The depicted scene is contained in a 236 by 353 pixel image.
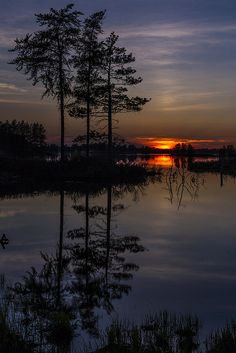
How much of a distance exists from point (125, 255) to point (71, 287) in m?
3.69

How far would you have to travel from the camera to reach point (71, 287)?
1020 cm

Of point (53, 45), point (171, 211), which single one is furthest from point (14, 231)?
point (53, 45)

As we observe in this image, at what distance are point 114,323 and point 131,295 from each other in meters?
1.86

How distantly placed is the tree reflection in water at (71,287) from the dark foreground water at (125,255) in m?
0.02

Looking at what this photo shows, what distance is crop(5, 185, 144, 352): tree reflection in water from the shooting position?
7.78m

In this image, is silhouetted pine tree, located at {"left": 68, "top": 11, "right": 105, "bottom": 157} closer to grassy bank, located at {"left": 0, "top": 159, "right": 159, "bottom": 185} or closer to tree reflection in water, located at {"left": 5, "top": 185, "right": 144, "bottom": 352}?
grassy bank, located at {"left": 0, "top": 159, "right": 159, "bottom": 185}

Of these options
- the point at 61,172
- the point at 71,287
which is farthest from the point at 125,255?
the point at 61,172

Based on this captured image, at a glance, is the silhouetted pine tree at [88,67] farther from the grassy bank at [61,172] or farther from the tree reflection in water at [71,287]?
the tree reflection in water at [71,287]

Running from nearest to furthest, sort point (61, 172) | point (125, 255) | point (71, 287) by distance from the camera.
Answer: point (71, 287) < point (125, 255) < point (61, 172)

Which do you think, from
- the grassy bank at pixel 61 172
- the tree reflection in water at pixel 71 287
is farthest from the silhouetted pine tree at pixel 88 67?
the tree reflection in water at pixel 71 287

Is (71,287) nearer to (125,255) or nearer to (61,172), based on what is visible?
(125,255)

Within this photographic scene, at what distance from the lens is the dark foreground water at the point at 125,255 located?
30.6 ft

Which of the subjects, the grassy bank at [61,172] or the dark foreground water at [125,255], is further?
the grassy bank at [61,172]

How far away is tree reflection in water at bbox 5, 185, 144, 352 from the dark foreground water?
0.08 feet
